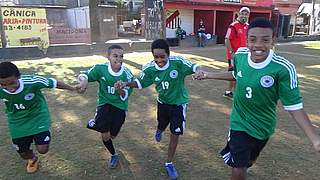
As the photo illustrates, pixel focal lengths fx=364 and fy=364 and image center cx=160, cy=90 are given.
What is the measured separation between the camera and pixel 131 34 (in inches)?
1151

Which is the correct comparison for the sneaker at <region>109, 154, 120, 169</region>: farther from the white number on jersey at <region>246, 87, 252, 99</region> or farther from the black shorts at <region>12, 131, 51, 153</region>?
the white number on jersey at <region>246, 87, 252, 99</region>

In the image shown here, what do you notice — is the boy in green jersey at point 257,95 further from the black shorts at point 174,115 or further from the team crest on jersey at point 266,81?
the black shorts at point 174,115

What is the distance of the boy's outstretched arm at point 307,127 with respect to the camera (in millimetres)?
2424

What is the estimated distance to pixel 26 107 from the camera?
394 cm

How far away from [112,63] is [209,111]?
9.47 feet

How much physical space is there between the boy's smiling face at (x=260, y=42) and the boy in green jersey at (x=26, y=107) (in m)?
2.05

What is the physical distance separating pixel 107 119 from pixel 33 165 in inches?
39.6

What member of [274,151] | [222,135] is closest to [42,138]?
[222,135]

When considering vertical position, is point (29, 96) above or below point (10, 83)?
below

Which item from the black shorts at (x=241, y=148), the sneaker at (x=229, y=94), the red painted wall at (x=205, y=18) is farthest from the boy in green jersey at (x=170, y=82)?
the red painted wall at (x=205, y=18)

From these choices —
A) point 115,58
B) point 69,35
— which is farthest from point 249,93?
point 69,35

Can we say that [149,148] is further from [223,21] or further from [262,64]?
[223,21]

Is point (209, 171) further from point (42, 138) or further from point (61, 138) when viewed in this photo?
point (61, 138)

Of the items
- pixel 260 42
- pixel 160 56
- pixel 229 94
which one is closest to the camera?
pixel 260 42
